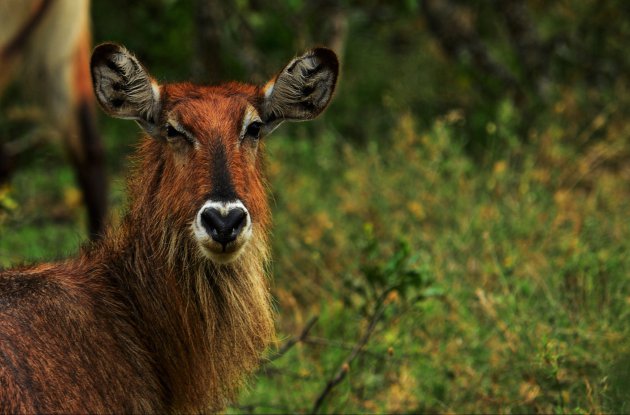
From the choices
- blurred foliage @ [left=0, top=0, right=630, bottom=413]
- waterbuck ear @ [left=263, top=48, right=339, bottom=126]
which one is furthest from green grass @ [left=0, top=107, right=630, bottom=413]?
waterbuck ear @ [left=263, top=48, right=339, bottom=126]

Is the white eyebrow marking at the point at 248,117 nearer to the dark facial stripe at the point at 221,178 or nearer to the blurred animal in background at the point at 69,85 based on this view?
the dark facial stripe at the point at 221,178

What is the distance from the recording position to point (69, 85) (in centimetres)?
741

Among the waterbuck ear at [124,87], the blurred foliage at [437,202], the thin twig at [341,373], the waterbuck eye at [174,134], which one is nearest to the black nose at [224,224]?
the waterbuck eye at [174,134]

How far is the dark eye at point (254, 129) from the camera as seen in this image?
4023 mm

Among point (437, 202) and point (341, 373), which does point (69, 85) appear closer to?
point (437, 202)

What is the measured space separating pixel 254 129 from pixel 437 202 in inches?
116

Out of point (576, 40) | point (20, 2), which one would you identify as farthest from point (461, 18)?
point (20, 2)

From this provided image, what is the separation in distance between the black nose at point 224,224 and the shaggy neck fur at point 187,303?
0.25 m

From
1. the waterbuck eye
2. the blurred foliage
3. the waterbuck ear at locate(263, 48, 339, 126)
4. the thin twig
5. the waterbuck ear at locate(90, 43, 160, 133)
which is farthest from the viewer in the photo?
the blurred foliage

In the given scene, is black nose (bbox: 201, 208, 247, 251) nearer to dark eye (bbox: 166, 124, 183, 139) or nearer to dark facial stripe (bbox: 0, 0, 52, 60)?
dark eye (bbox: 166, 124, 183, 139)

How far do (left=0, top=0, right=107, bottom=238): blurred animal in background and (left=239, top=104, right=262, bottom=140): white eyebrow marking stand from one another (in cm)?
348

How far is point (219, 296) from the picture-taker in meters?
3.99

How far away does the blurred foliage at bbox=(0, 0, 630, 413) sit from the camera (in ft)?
16.1

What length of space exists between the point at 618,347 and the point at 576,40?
214 inches
